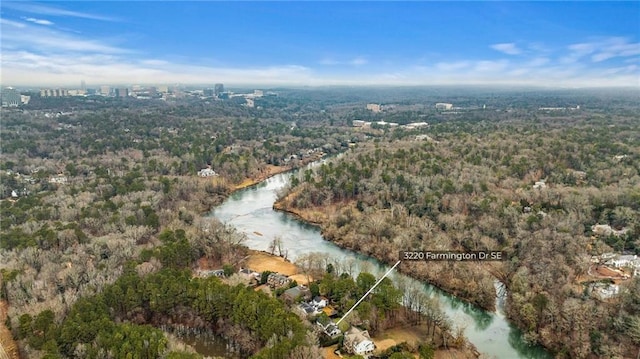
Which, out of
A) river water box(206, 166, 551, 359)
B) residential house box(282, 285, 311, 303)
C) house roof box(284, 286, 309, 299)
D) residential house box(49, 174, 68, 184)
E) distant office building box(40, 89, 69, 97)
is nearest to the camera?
river water box(206, 166, 551, 359)

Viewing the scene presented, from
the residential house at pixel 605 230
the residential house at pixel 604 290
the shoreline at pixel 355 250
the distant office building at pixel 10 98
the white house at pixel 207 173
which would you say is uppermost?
the distant office building at pixel 10 98

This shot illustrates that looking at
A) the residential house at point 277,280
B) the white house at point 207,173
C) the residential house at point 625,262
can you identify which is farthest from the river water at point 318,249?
the residential house at point 625,262

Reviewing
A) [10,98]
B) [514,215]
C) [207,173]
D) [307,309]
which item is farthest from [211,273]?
[10,98]

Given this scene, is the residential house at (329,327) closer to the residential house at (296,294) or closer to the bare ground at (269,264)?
the residential house at (296,294)

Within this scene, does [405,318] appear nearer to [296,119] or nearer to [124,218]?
[124,218]

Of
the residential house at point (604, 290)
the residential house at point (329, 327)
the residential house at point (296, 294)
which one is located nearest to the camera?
the residential house at point (329, 327)

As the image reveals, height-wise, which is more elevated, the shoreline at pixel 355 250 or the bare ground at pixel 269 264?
the shoreline at pixel 355 250

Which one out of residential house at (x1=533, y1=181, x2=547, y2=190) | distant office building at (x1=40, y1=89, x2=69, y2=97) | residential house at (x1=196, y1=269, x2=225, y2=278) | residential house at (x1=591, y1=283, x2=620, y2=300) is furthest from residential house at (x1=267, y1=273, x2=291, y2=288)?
distant office building at (x1=40, y1=89, x2=69, y2=97)

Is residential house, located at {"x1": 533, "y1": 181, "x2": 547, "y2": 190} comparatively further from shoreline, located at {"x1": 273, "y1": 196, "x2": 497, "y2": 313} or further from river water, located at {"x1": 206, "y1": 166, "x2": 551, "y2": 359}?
river water, located at {"x1": 206, "y1": 166, "x2": 551, "y2": 359}
